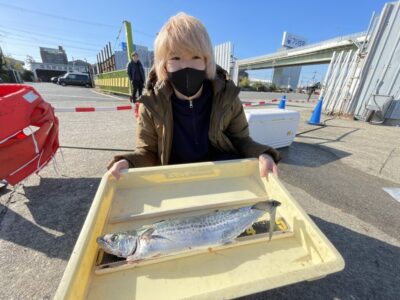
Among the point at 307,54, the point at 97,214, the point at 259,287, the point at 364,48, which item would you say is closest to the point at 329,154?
the point at 259,287

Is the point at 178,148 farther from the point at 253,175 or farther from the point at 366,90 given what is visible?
the point at 366,90

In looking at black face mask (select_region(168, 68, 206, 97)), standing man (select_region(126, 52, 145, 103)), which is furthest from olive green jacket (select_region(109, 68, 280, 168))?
standing man (select_region(126, 52, 145, 103))

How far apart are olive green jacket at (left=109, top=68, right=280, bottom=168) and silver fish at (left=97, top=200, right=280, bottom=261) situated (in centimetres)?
63

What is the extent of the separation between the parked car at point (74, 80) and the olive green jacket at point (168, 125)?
2989cm

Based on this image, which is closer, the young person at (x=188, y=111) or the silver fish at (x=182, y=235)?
the silver fish at (x=182, y=235)

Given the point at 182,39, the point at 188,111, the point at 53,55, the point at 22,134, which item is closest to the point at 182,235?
the point at 188,111

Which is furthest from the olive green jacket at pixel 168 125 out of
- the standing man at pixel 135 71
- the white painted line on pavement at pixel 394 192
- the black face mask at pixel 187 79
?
the standing man at pixel 135 71

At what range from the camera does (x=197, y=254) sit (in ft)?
3.38

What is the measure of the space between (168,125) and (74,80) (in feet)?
100

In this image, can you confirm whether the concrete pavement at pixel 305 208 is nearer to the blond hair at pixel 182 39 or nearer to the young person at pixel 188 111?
the young person at pixel 188 111

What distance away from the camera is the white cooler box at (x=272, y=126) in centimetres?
362

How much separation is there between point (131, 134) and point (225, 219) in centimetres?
458

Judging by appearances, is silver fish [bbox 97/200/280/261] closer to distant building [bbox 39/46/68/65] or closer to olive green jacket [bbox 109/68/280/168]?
olive green jacket [bbox 109/68/280/168]

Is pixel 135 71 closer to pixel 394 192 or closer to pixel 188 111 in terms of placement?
pixel 188 111
